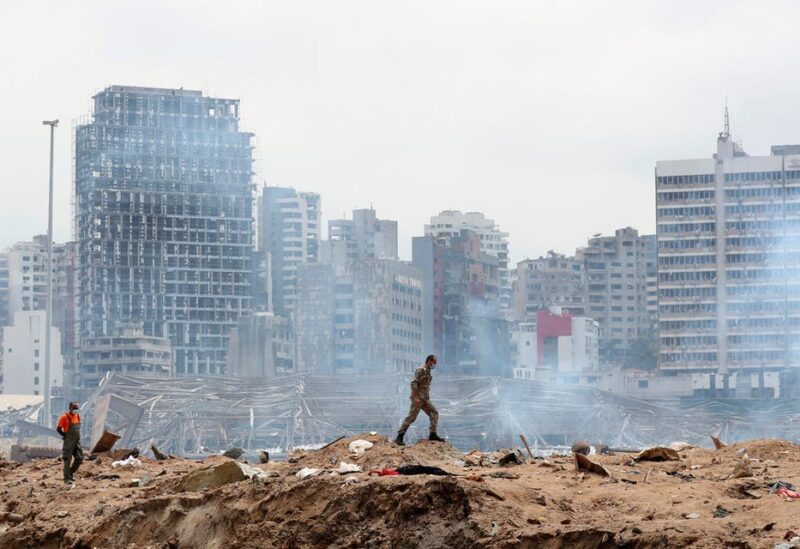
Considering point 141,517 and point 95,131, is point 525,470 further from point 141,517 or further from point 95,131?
point 95,131

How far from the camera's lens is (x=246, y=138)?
15438 centimetres

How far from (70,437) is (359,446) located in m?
4.58

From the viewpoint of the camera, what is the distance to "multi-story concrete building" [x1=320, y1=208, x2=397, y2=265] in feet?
532

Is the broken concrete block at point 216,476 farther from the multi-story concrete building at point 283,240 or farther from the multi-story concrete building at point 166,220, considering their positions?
the multi-story concrete building at point 283,240

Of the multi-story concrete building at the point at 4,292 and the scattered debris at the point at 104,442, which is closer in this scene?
the scattered debris at the point at 104,442

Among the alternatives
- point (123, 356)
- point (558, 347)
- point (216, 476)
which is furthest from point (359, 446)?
point (558, 347)

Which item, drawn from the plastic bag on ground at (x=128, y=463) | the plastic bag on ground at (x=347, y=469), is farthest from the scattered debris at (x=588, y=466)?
the plastic bag on ground at (x=128, y=463)

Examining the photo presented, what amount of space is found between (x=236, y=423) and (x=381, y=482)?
77100mm

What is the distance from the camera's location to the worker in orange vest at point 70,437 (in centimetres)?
2505

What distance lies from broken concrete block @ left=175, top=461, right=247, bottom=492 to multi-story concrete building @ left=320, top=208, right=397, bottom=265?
133741mm

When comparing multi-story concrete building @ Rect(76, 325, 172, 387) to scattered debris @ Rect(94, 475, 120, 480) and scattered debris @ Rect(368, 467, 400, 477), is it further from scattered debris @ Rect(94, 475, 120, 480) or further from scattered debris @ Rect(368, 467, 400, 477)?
scattered debris @ Rect(368, 467, 400, 477)

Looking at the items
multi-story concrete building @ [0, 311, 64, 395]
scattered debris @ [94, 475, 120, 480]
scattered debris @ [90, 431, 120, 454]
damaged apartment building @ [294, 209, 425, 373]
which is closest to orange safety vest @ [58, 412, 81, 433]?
scattered debris @ [94, 475, 120, 480]

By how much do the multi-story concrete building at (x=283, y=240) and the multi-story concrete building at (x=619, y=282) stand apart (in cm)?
2881

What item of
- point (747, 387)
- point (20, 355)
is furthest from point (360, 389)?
point (20, 355)
